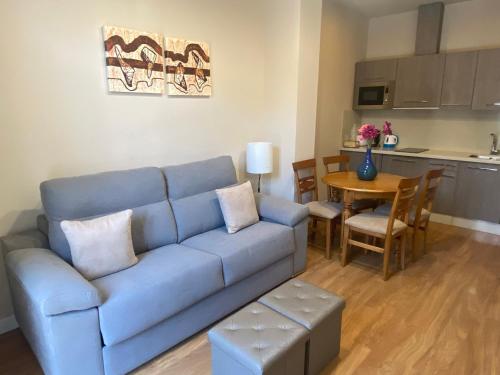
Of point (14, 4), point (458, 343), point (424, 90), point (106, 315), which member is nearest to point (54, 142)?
point (14, 4)

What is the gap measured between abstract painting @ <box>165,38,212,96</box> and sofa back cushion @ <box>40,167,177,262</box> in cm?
86

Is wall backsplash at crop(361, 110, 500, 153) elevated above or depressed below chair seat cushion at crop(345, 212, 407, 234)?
above

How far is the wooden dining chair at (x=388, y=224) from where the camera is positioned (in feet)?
9.07

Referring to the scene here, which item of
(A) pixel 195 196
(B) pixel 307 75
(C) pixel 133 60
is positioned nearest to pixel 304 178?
(B) pixel 307 75

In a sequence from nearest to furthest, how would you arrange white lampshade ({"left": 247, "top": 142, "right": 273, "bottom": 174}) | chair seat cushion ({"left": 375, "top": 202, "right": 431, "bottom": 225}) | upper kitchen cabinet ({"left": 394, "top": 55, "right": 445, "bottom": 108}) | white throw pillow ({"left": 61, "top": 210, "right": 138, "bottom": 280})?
white throw pillow ({"left": 61, "top": 210, "right": 138, "bottom": 280}), chair seat cushion ({"left": 375, "top": 202, "right": 431, "bottom": 225}), white lampshade ({"left": 247, "top": 142, "right": 273, "bottom": 174}), upper kitchen cabinet ({"left": 394, "top": 55, "right": 445, "bottom": 108})

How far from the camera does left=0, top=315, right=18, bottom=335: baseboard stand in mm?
2250

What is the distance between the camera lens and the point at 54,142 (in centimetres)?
232

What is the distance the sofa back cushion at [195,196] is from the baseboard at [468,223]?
10.1 ft

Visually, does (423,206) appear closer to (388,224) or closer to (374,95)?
(388,224)

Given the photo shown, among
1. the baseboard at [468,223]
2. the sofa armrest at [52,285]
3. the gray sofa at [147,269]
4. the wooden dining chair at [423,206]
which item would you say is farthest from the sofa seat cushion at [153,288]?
the baseboard at [468,223]

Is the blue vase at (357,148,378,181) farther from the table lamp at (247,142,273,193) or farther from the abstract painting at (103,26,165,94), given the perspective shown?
the abstract painting at (103,26,165,94)

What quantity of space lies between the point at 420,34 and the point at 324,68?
1355 mm

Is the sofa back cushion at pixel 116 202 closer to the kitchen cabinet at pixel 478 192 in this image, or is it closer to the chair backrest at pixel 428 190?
the chair backrest at pixel 428 190

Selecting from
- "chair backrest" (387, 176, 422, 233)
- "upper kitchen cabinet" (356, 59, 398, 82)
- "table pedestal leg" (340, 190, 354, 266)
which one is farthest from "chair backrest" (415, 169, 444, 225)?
"upper kitchen cabinet" (356, 59, 398, 82)
